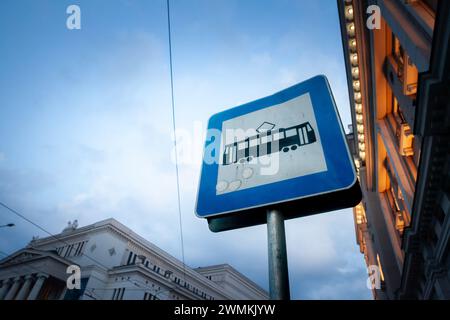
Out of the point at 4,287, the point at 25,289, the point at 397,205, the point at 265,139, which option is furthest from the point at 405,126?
the point at 4,287

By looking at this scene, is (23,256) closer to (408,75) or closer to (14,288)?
(14,288)

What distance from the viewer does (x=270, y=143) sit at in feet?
5.84

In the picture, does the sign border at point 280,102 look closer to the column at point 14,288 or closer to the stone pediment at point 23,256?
the stone pediment at point 23,256

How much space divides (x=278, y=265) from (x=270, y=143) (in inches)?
34.2

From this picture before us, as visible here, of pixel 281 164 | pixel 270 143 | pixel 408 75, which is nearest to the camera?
pixel 281 164

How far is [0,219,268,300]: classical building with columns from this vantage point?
33.4 m

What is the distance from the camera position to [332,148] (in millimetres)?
1602

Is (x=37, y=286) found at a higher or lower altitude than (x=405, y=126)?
lower

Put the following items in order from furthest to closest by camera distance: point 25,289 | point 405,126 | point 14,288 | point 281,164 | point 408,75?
point 14,288, point 25,289, point 405,126, point 408,75, point 281,164

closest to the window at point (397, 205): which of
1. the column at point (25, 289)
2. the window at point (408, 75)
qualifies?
the window at point (408, 75)

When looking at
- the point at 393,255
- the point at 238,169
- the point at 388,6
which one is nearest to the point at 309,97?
the point at 238,169

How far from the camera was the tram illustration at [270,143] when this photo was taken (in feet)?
5.59

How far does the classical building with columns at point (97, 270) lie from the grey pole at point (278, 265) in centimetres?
3595
